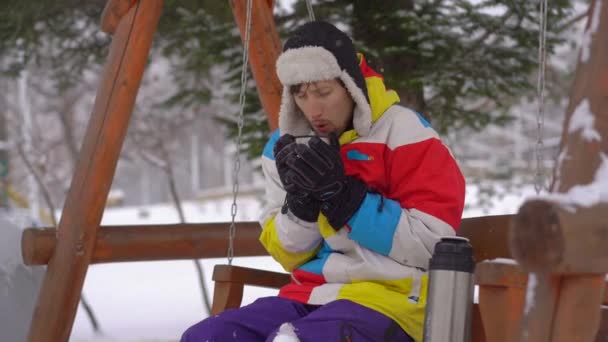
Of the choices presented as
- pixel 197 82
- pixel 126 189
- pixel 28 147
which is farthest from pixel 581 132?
pixel 126 189

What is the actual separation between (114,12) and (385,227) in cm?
222

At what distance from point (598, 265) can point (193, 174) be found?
82.6ft

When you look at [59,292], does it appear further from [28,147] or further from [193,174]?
[193,174]

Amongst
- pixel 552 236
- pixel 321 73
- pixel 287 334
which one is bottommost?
pixel 287 334

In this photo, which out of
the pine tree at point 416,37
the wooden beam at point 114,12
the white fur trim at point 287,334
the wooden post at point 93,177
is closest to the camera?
the white fur trim at point 287,334

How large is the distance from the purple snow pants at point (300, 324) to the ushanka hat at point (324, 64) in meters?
0.59

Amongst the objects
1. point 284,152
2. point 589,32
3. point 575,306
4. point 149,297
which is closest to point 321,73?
point 284,152

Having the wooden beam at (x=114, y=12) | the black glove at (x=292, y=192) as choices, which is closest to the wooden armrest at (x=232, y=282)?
the black glove at (x=292, y=192)

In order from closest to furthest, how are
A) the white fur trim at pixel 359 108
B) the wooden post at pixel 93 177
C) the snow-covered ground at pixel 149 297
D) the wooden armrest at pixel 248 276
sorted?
1. the white fur trim at pixel 359 108
2. the wooden armrest at pixel 248 276
3. the wooden post at pixel 93 177
4. the snow-covered ground at pixel 149 297

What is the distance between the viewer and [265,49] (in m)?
4.18

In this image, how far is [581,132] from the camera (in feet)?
6.26

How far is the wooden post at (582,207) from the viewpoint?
1.77m

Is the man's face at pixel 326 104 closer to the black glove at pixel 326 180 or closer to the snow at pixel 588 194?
the black glove at pixel 326 180

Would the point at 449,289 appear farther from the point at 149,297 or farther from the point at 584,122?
the point at 149,297
